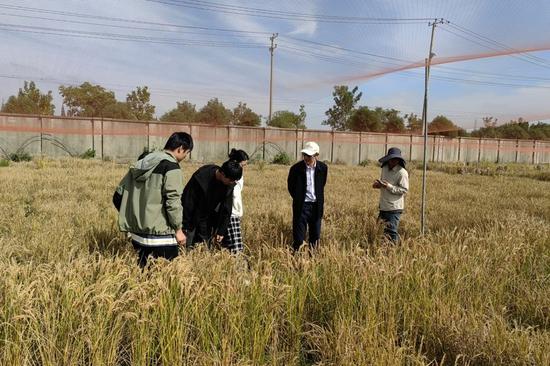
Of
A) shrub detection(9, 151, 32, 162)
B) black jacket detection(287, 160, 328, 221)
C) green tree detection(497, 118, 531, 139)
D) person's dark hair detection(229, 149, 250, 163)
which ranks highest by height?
green tree detection(497, 118, 531, 139)

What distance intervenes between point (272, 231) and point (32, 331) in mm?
4037

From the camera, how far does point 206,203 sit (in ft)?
13.5

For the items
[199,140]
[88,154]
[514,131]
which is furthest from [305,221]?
[514,131]

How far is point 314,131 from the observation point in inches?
1125

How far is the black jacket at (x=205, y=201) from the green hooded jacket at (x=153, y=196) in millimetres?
686

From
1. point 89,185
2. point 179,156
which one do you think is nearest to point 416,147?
point 89,185

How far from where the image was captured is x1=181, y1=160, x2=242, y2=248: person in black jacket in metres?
4.05

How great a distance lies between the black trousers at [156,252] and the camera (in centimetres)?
345

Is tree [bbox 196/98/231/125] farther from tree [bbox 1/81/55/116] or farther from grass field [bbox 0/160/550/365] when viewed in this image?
grass field [bbox 0/160/550/365]

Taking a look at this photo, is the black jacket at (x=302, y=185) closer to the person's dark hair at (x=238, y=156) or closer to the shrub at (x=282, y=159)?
the person's dark hair at (x=238, y=156)

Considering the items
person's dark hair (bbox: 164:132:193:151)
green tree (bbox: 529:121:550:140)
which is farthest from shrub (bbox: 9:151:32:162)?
green tree (bbox: 529:121:550:140)

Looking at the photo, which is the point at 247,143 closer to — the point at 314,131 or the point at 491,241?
the point at 314,131

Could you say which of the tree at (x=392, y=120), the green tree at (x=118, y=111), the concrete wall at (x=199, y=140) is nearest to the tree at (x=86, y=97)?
the green tree at (x=118, y=111)

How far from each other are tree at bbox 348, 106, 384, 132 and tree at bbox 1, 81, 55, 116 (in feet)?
104
